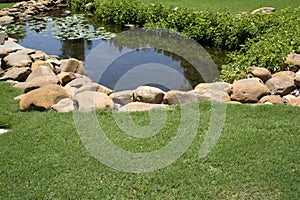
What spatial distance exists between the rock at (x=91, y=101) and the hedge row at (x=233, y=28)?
2.53 metres

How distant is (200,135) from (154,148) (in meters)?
0.57

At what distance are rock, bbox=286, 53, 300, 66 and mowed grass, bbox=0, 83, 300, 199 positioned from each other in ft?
6.60

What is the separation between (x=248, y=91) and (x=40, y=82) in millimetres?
3122

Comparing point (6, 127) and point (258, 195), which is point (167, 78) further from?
point (258, 195)

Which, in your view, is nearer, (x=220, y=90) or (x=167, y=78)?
(x=220, y=90)

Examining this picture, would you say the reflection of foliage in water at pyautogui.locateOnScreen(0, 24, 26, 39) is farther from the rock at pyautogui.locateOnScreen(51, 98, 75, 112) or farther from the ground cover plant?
the ground cover plant

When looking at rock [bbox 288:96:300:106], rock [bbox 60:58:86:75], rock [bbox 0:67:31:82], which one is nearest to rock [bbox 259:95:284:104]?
rock [bbox 288:96:300:106]

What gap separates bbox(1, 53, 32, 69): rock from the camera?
6.84 meters

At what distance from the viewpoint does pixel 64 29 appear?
12289 millimetres

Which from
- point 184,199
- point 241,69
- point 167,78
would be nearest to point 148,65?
point 167,78

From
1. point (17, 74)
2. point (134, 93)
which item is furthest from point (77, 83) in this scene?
point (17, 74)

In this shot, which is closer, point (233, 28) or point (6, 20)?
point (233, 28)

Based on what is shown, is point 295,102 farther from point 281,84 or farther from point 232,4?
point 232,4

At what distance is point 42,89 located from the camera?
5195 mm
